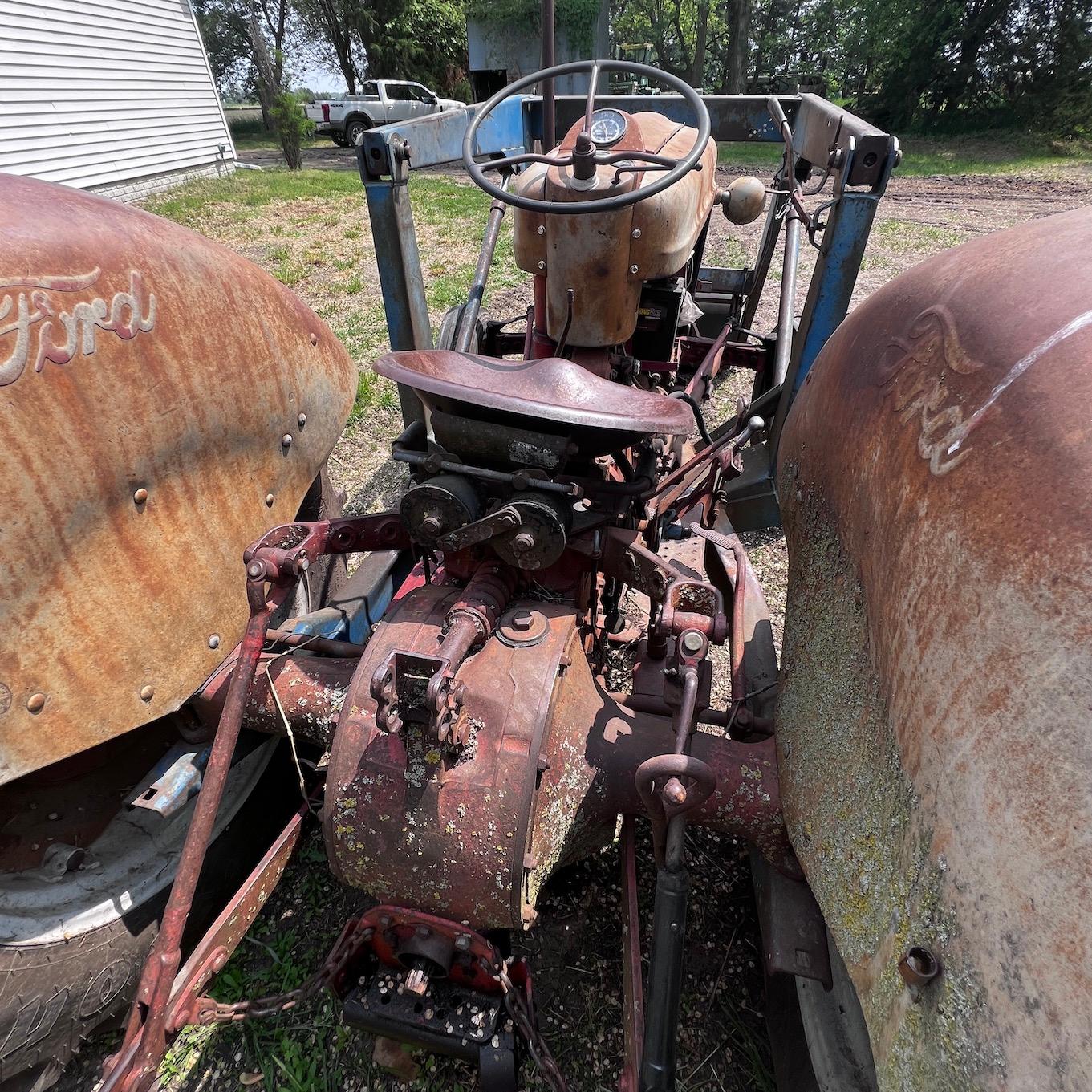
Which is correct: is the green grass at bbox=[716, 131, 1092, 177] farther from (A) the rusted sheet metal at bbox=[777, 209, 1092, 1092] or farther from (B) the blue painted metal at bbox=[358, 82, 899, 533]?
(A) the rusted sheet metal at bbox=[777, 209, 1092, 1092]

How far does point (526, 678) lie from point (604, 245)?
1.63 m

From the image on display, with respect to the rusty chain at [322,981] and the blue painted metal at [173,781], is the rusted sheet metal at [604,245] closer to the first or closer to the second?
the blue painted metal at [173,781]

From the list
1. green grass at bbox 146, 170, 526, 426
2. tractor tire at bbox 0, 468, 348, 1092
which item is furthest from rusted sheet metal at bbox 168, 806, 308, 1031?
green grass at bbox 146, 170, 526, 426

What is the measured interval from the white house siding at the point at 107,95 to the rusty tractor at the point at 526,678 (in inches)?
346

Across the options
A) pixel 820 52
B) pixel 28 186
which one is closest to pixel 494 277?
pixel 28 186

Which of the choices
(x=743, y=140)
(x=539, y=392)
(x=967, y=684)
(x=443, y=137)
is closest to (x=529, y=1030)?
(x=967, y=684)

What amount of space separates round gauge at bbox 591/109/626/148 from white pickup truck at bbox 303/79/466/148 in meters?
15.8

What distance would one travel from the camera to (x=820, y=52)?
84.5 feet

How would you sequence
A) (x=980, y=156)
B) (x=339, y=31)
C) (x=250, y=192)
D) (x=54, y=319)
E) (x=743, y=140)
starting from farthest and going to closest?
(x=339, y=31) → (x=980, y=156) → (x=250, y=192) → (x=743, y=140) → (x=54, y=319)

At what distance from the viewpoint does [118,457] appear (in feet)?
4.31

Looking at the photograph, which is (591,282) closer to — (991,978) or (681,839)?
(681,839)

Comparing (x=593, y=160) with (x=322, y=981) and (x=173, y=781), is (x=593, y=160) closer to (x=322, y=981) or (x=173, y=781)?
(x=173, y=781)

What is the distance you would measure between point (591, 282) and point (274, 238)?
8356 mm

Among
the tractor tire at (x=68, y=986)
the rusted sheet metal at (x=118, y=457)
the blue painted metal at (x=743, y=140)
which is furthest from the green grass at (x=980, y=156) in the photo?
the tractor tire at (x=68, y=986)
